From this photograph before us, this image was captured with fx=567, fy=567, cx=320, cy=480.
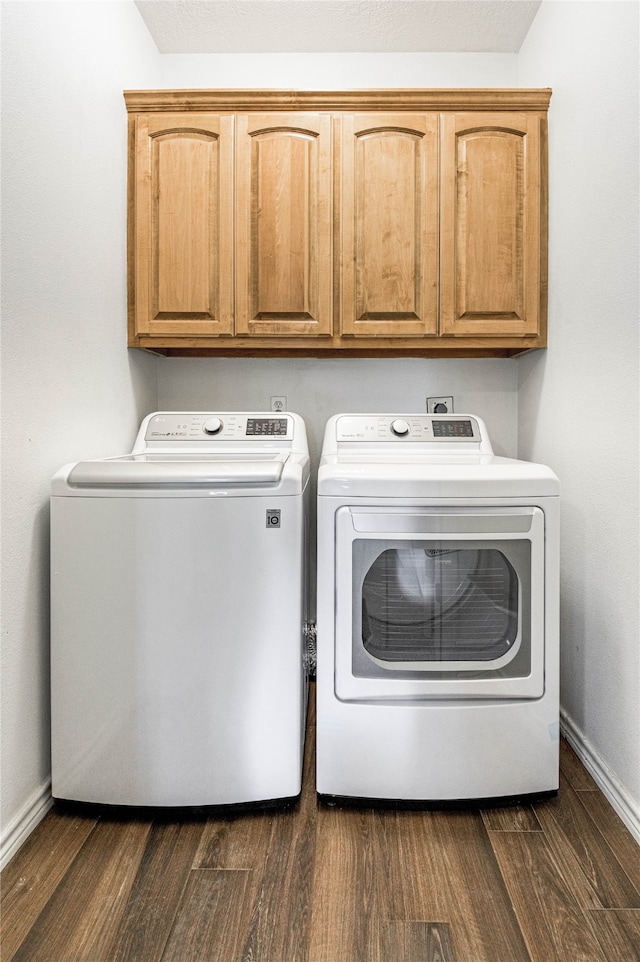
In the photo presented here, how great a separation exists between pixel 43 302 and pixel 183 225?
0.74m

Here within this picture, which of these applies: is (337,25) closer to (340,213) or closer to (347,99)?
(347,99)

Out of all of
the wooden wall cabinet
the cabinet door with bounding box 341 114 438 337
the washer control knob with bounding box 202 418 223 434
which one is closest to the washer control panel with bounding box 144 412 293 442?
the washer control knob with bounding box 202 418 223 434

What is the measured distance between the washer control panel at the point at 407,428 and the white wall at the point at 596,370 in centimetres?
29

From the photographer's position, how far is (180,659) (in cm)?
139

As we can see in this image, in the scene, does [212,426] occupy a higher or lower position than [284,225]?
lower

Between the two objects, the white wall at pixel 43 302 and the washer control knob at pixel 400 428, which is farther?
the washer control knob at pixel 400 428

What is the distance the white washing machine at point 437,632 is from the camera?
4.63ft

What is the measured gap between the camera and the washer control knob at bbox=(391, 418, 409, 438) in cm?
202

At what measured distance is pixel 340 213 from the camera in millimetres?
1996

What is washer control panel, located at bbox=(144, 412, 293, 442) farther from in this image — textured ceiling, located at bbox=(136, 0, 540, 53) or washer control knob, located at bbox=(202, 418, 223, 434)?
textured ceiling, located at bbox=(136, 0, 540, 53)

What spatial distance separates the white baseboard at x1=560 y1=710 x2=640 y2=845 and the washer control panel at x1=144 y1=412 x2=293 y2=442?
1.32 meters

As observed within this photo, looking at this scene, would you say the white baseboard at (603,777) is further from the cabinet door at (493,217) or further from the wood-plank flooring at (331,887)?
the cabinet door at (493,217)

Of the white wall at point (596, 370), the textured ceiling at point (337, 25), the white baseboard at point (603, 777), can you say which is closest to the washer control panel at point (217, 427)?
the white wall at point (596, 370)

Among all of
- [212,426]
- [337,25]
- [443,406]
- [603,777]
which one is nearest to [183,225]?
[212,426]
